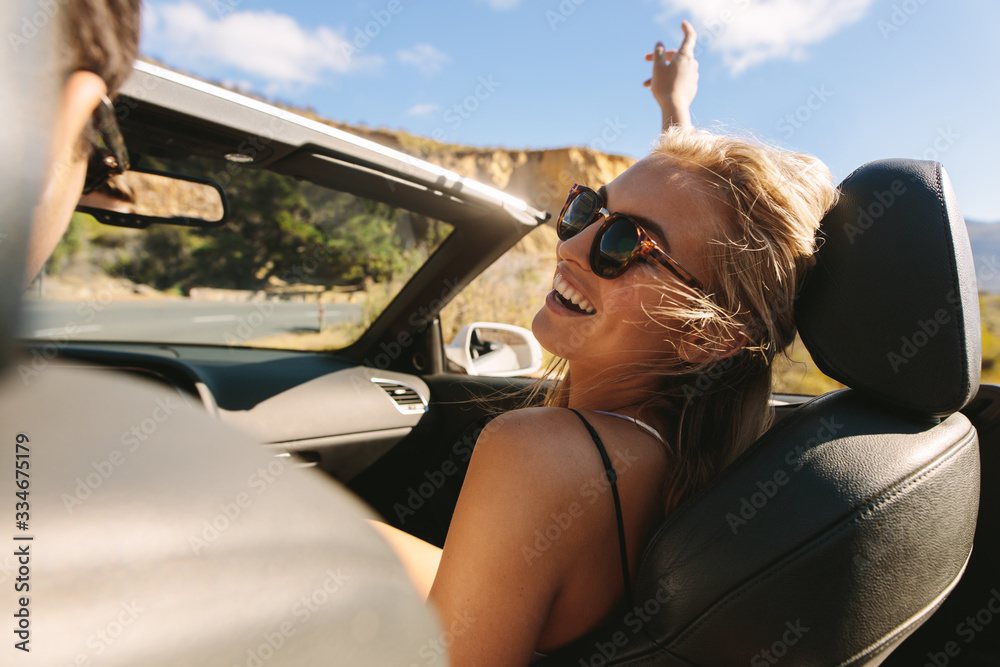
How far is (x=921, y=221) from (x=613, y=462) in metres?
0.83

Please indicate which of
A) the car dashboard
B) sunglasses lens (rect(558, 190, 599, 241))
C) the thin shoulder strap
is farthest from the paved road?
the thin shoulder strap

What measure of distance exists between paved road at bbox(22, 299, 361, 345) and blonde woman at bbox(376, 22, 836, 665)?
84.1 inches

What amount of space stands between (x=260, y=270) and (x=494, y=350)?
9.08 ft

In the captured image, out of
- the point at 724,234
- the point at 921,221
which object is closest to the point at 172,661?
the point at 724,234

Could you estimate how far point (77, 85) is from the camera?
0.81 m

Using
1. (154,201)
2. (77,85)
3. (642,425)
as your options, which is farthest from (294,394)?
(77,85)

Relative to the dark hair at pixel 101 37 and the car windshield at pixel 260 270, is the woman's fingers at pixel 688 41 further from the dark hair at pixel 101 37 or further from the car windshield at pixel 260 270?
the dark hair at pixel 101 37

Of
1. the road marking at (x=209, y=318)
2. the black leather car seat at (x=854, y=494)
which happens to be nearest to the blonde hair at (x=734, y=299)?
the black leather car seat at (x=854, y=494)

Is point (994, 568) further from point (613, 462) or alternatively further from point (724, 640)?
point (613, 462)

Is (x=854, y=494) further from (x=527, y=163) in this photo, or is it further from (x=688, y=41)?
(x=527, y=163)

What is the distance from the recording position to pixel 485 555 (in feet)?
3.59

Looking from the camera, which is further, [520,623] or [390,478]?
[390,478]

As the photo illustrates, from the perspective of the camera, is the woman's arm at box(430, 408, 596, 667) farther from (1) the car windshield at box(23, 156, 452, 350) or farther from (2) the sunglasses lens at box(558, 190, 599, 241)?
(1) the car windshield at box(23, 156, 452, 350)

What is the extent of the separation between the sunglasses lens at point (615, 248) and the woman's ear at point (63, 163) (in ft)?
3.67
